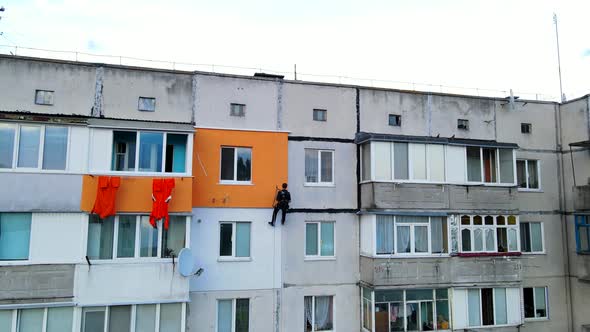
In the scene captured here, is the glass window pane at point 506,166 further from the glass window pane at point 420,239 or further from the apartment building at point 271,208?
the glass window pane at point 420,239

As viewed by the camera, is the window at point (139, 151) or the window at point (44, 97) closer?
the window at point (139, 151)

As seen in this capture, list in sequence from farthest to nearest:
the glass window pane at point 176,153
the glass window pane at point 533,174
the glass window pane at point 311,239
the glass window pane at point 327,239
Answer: the glass window pane at point 533,174 → the glass window pane at point 327,239 → the glass window pane at point 311,239 → the glass window pane at point 176,153

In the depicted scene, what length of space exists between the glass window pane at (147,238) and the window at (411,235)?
7.66 m

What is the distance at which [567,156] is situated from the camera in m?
18.0

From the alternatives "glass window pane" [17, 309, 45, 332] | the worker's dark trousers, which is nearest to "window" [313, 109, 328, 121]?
the worker's dark trousers

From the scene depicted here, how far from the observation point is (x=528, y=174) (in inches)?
703

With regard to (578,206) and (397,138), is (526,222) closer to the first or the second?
(578,206)

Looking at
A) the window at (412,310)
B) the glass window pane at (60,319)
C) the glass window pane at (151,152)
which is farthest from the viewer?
the window at (412,310)

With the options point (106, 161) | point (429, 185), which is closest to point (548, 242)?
point (429, 185)

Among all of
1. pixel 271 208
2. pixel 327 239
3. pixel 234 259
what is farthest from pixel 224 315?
pixel 327 239

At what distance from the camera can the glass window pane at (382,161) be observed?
15.0m

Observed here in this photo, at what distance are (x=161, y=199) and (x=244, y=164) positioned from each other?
334 centimetres

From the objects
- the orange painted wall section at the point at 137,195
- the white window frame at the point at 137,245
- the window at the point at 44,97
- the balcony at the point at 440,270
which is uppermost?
the window at the point at 44,97

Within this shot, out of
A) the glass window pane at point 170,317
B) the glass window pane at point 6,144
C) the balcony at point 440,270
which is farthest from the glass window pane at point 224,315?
the glass window pane at point 6,144
